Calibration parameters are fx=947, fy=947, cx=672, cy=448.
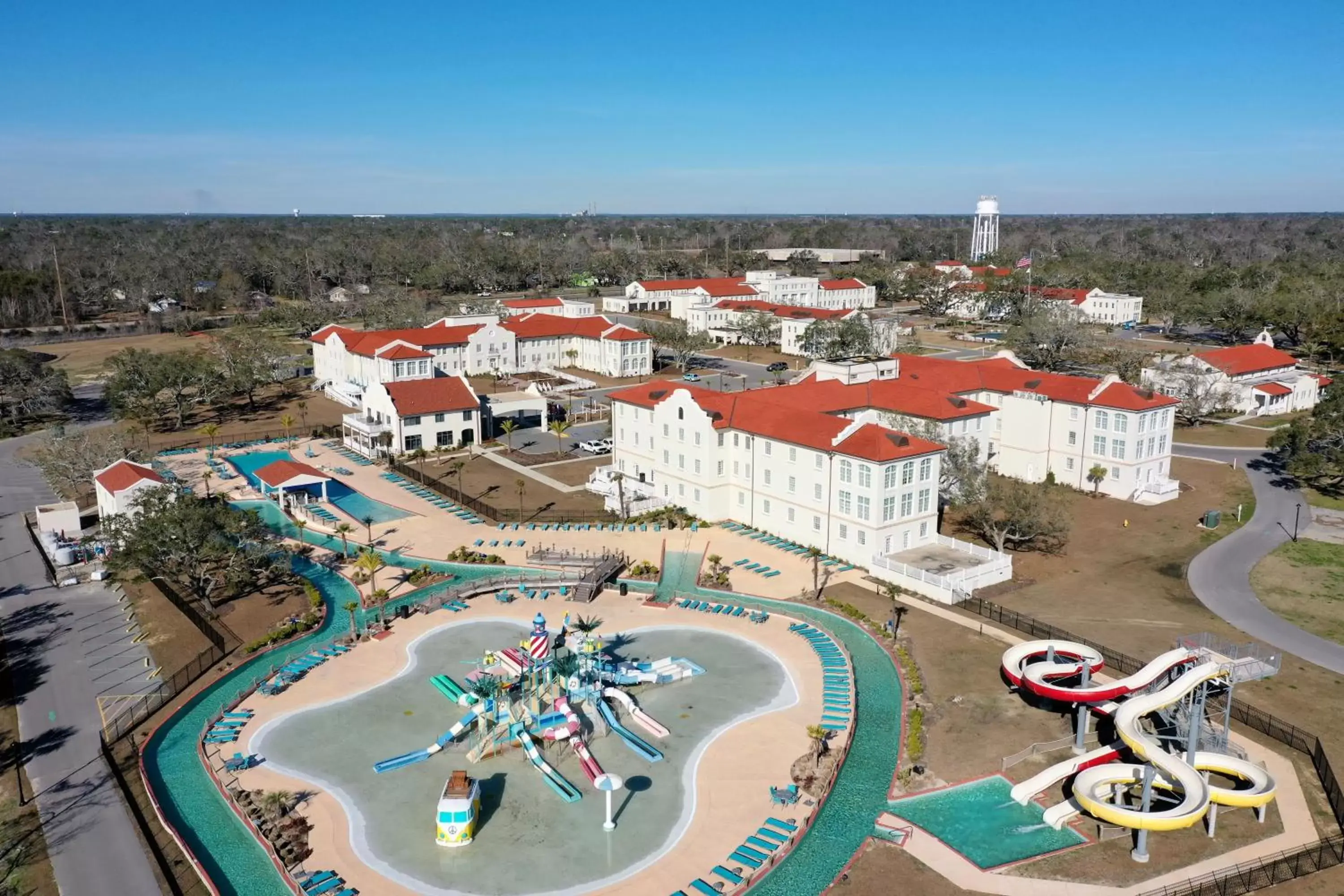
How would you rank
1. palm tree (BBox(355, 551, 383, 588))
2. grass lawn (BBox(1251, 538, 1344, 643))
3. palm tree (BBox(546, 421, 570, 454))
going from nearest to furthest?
grass lawn (BBox(1251, 538, 1344, 643))
palm tree (BBox(355, 551, 383, 588))
palm tree (BBox(546, 421, 570, 454))

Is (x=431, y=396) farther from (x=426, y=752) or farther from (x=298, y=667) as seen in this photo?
(x=426, y=752)

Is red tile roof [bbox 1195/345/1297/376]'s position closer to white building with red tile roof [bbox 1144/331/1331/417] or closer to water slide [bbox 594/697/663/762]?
white building with red tile roof [bbox 1144/331/1331/417]

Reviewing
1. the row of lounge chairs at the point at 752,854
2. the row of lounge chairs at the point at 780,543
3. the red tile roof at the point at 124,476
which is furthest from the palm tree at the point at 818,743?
the red tile roof at the point at 124,476

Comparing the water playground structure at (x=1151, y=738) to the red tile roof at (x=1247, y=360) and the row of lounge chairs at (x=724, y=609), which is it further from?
the red tile roof at (x=1247, y=360)

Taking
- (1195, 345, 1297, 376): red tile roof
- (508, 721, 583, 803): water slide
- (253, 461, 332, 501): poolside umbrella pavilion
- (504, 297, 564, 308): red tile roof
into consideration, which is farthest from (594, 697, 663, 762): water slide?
(504, 297, 564, 308): red tile roof

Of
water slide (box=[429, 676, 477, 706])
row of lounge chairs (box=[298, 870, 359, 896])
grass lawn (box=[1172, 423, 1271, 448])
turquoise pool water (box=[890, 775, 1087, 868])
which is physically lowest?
turquoise pool water (box=[890, 775, 1087, 868])

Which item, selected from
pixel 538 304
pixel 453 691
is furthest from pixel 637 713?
pixel 538 304

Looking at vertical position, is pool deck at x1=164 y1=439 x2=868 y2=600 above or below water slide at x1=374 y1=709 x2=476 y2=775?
above
